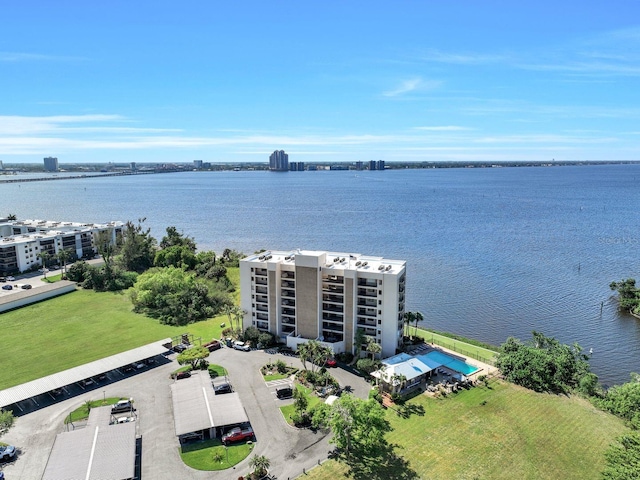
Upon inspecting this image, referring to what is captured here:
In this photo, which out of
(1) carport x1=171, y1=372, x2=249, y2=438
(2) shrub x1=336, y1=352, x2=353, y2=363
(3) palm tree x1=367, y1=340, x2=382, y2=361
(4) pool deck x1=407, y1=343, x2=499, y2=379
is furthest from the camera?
(2) shrub x1=336, y1=352, x2=353, y2=363

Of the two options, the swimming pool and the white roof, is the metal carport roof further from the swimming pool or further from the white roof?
the swimming pool

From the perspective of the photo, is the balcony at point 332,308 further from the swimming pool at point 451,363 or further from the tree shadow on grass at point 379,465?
the tree shadow on grass at point 379,465

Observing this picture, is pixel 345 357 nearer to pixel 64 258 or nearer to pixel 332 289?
pixel 332 289

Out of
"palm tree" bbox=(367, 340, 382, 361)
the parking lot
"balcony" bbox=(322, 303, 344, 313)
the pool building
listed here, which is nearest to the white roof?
the pool building

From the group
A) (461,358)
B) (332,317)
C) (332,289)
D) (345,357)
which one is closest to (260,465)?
(345,357)

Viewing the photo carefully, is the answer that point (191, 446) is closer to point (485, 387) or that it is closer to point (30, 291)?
point (485, 387)

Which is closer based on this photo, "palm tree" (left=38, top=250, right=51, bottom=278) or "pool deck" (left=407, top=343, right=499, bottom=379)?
"pool deck" (left=407, top=343, right=499, bottom=379)

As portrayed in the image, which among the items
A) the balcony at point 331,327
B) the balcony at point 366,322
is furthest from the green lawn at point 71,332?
the balcony at point 366,322
